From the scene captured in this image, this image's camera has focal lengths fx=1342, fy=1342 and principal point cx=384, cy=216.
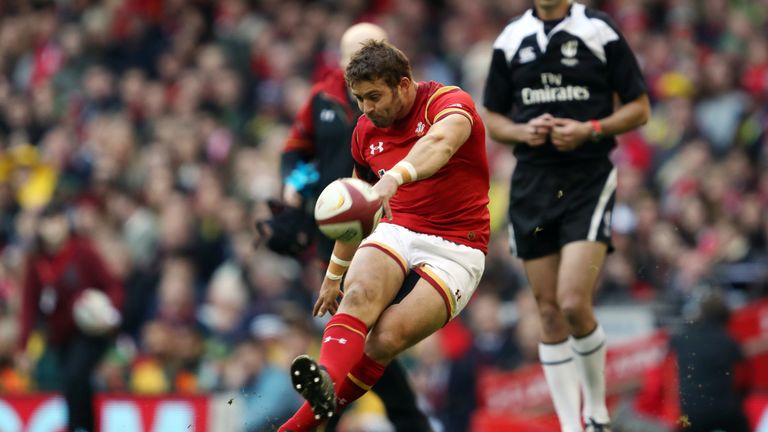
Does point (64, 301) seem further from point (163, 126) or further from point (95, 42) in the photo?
point (95, 42)

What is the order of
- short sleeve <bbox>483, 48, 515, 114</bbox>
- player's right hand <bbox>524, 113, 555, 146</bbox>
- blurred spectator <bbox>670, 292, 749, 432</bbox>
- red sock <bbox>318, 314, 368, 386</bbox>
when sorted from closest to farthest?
1. red sock <bbox>318, 314, 368, 386</bbox>
2. player's right hand <bbox>524, 113, 555, 146</bbox>
3. short sleeve <bbox>483, 48, 515, 114</bbox>
4. blurred spectator <bbox>670, 292, 749, 432</bbox>

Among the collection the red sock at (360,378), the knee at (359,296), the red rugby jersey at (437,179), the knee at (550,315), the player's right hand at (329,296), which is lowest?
the knee at (550,315)

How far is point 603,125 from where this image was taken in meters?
8.29

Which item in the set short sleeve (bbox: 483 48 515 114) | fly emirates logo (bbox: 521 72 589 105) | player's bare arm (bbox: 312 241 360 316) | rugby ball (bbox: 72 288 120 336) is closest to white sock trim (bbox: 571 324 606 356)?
fly emirates logo (bbox: 521 72 589 105)

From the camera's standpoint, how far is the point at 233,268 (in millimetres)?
15750

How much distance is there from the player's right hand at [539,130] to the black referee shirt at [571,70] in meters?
0.12

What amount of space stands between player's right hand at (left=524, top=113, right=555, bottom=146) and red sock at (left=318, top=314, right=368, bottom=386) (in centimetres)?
204

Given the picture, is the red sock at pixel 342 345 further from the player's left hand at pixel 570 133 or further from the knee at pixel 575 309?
the player's left hand at pixel 570 133

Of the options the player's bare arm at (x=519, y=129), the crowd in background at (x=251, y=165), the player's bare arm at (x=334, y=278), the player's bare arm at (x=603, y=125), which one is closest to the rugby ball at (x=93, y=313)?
the crowd in background at (x=251, y=165)

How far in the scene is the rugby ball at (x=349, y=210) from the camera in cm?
655

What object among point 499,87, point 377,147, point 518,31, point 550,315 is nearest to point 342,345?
point 377,147

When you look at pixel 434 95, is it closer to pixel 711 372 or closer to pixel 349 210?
pixel 349 210

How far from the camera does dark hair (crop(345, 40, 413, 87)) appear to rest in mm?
7043

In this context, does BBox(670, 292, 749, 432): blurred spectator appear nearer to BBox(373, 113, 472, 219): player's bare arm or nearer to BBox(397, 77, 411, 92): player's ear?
BBox(373, 113, 472, 219): player's bare arm
